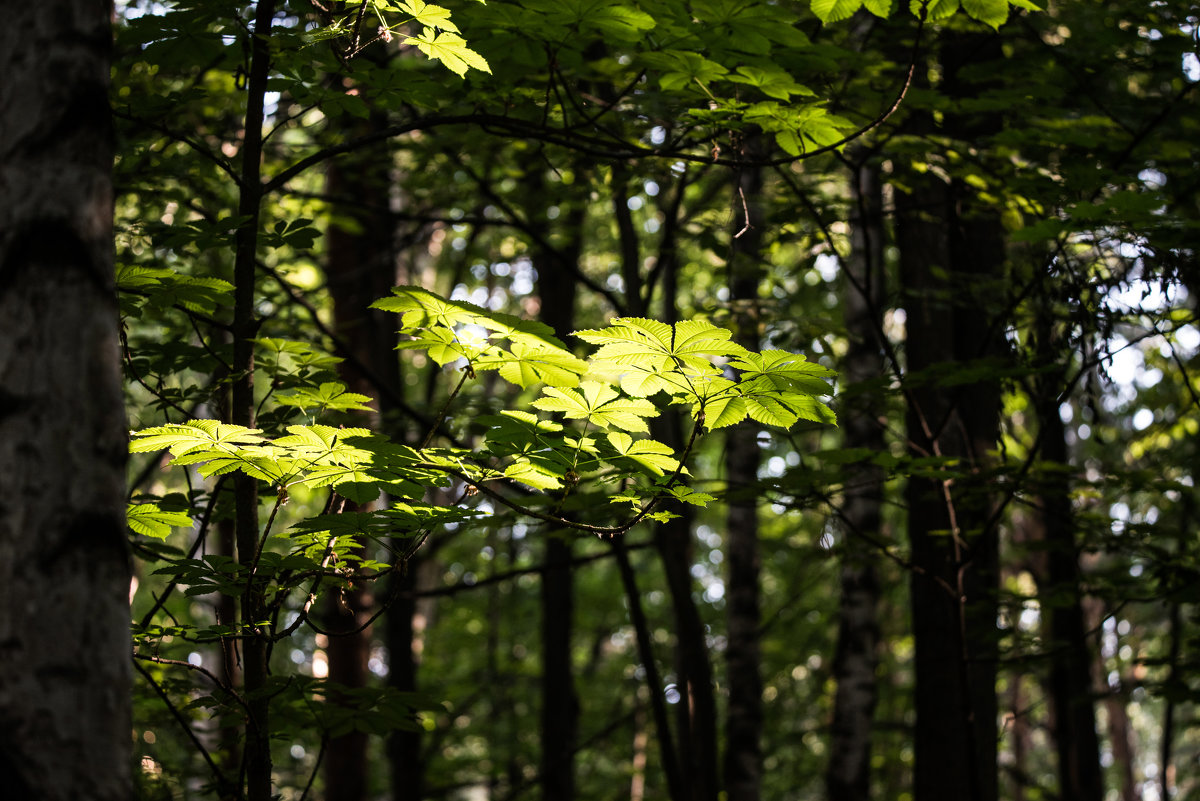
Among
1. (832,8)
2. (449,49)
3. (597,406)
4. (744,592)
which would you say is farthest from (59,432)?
(744,592)

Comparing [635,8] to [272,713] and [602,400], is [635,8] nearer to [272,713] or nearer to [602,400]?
[602,400]

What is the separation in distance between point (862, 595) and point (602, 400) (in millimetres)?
4787

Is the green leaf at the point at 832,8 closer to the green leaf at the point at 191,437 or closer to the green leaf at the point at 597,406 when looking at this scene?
the green leaf at the point at 597,406

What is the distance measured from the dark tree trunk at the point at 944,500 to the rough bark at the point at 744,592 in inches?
38.8

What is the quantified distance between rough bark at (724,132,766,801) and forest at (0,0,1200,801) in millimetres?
39

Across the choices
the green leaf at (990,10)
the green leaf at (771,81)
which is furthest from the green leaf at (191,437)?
the green leaf at (990,10)

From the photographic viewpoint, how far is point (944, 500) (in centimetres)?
432

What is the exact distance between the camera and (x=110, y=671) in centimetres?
113

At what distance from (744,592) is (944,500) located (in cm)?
224

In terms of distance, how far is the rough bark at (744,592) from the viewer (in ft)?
18.6

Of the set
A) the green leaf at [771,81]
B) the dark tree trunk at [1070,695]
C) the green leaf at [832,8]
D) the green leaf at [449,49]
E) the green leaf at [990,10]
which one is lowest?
the dark tree trunk at [1070,695]

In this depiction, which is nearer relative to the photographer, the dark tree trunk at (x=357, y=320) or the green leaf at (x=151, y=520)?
the green leaf at (x=151, y=520)

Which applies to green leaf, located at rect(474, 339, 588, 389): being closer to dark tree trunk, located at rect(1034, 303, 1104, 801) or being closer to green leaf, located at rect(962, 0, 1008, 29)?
green leaf, located at rect(962, 0, 1008, 29)

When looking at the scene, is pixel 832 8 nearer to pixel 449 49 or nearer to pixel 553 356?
pixel 449 49
